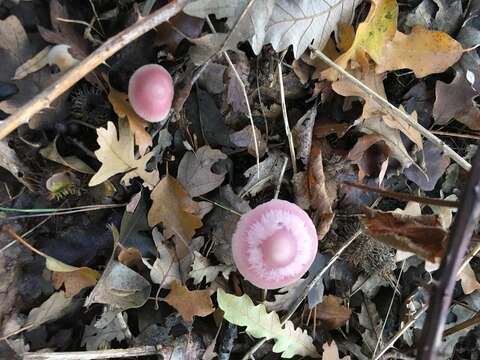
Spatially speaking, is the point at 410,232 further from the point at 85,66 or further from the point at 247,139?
the point at 85,66

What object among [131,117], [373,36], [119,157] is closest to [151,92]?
[131,117]

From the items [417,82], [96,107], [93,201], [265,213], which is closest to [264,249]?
[265,213]

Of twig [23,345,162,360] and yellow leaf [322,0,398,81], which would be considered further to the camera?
yellow leaf [322,0,398,81]

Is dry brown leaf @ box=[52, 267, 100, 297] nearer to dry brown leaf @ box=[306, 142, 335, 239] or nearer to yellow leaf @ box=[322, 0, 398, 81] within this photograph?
dry brown leaf @ box=[306, 142, 335, 239]

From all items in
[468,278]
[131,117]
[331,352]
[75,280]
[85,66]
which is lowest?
[331,352]

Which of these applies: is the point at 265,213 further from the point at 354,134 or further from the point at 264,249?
the point at 354,134

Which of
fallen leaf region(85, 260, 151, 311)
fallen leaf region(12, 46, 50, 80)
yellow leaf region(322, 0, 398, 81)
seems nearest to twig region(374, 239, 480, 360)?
yellow leaf region(322, 0, 398, 81)
